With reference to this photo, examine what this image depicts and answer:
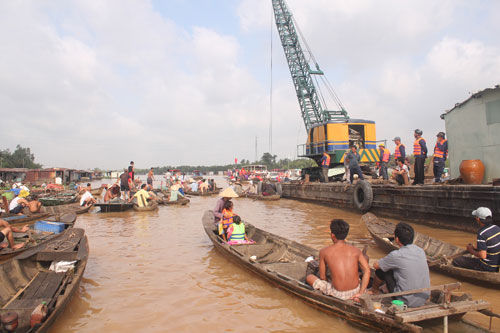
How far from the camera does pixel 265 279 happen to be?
556cm

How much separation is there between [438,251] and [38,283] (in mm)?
7265

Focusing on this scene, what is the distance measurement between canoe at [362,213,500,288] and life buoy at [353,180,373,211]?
450 centimetres

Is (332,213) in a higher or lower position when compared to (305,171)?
lower

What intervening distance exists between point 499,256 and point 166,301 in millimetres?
5262

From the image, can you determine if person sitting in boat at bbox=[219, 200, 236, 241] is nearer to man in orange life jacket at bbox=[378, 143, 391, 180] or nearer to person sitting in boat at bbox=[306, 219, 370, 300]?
person sitting in boat at bbox=[306, 219, 370, 300]

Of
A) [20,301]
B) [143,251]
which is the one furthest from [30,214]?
[20,301]

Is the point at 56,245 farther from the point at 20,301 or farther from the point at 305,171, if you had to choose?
the point at 305,171

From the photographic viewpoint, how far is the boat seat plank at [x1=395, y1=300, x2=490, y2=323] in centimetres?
331

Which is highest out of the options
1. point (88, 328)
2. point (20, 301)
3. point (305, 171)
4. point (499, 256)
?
point (305, 171)

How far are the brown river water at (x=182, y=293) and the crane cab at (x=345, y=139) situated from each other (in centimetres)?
892

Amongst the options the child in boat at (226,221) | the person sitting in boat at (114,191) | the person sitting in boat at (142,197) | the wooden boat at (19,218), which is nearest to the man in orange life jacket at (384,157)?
the child in boat at (226,221)

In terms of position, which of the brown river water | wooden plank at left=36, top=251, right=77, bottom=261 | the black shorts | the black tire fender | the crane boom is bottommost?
the brown river water

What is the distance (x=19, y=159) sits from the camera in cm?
5991

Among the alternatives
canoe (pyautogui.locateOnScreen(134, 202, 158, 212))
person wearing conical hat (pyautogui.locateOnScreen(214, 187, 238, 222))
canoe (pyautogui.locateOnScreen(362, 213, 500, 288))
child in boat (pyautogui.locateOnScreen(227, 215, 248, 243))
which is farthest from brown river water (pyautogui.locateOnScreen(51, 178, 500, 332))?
canoe (pyautogui.locateOnScreen(134, 202, 158, 212))
